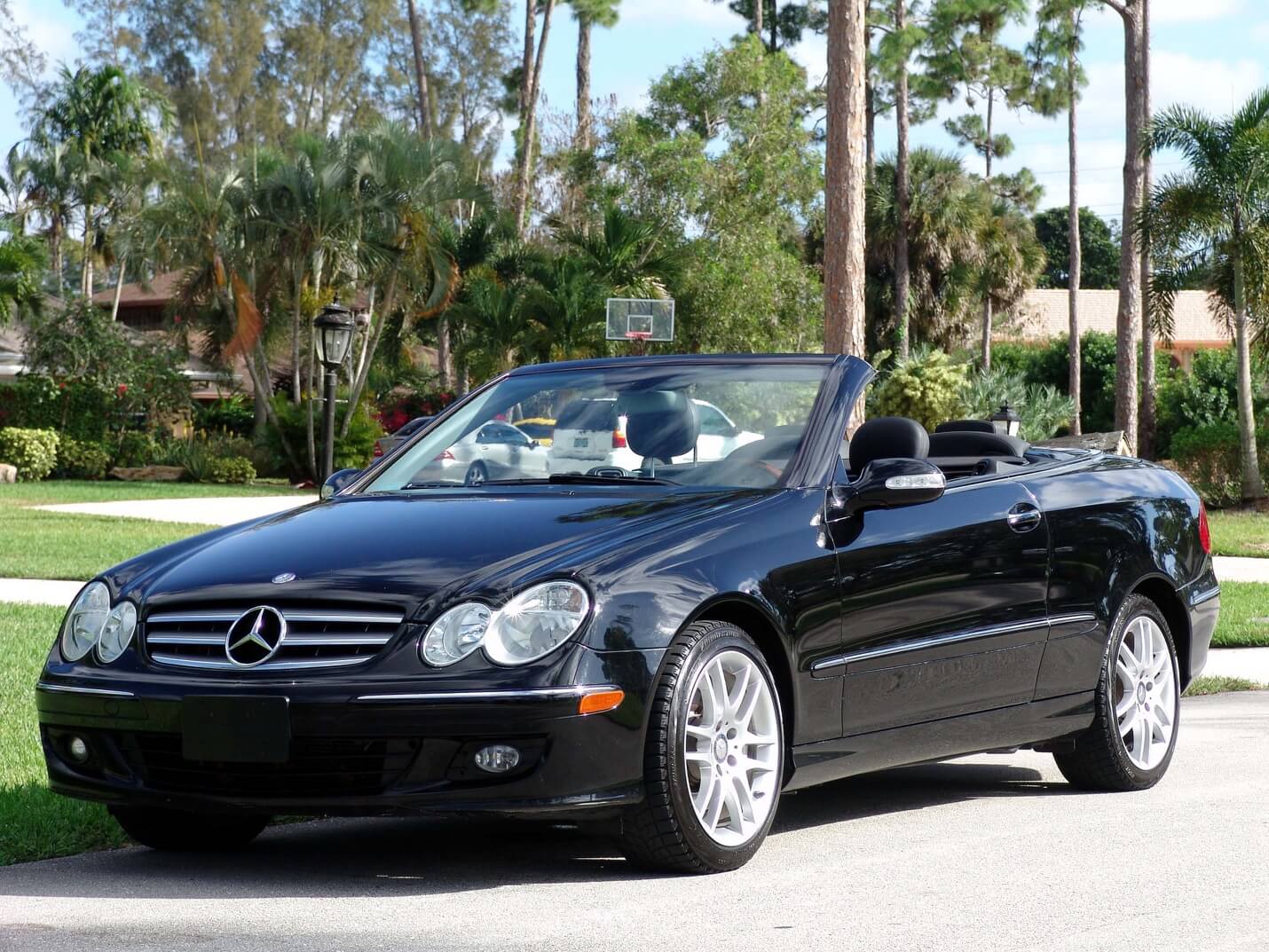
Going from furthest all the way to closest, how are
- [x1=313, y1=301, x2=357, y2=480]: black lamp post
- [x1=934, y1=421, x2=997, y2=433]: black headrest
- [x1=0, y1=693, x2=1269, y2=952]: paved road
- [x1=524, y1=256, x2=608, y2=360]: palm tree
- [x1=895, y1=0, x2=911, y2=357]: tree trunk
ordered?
1. [x1=895, y1=0, x2=911, y2=357]: tree trunk
2. [x1=524, y1=256, x2=608, y2=360]: palm tree
3. [x1=313, y1=301, x2=357, y2=480]: black lamp post
4. [x1=934, y1=421, x2=997, y2=433]: black headrest
5. [x1=0, y1=693, x2=1269, y2=952]: paved road

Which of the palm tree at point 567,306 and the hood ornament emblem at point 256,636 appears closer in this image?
the hood ornament emblem at point 256,636

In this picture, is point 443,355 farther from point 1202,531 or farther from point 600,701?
point 600,701

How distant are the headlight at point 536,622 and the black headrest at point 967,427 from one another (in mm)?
2979

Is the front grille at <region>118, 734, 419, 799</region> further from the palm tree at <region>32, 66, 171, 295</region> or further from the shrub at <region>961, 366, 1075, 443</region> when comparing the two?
the palm tree at <region>32, 66, 171, 295</region>

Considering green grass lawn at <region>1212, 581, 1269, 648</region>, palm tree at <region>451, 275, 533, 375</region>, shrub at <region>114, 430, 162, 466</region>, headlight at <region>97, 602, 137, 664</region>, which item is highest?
palm tree at <region>451, 275, 533, 375</region>

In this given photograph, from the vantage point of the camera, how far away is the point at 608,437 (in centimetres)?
635

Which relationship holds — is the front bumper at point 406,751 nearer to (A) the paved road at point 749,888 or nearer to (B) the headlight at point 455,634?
(B) the headlight at point 455,634

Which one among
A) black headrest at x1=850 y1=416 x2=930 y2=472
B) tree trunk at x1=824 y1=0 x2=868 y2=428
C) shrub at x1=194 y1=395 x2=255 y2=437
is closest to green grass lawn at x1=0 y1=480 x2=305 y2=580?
tree trunk at x1=824 y1=0 x2=868 y2=428

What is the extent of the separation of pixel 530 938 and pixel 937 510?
237 centimetres

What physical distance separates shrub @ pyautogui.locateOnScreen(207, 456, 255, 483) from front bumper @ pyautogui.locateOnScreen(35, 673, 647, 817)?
3171 cm

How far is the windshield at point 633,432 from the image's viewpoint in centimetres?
613

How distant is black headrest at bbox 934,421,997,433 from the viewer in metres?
7.61

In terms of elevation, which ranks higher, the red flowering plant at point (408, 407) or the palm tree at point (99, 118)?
the palm tree at point (99, 118)

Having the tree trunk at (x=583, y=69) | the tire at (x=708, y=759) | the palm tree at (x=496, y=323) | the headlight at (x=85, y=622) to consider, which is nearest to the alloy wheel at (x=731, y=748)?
the tire at (x=708, y=759)
